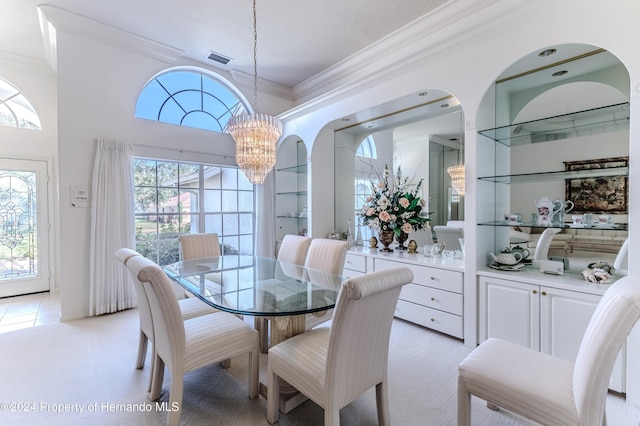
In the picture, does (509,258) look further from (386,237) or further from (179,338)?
(179,338)

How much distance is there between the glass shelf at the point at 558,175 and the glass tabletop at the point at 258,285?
1806 mm

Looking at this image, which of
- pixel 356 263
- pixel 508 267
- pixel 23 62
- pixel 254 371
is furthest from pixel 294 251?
pixel 23 62

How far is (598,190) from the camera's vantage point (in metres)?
2.27

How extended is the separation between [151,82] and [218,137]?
3.63ft

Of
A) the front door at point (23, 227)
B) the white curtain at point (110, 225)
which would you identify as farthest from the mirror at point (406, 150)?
the front door at point (23, 227)

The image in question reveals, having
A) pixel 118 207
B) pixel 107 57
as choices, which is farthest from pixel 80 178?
pixel 107 57

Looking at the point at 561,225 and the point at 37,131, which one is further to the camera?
the point at 37,131

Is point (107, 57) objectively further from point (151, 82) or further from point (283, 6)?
point (283, 6)

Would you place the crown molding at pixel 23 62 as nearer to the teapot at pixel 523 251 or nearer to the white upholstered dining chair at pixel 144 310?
the white upholstered dining chair at pixel 144 310

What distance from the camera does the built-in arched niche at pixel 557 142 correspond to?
2195mm

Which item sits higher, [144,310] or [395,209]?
[395,209]

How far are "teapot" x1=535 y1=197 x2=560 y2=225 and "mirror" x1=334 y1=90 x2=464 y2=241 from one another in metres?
0.68

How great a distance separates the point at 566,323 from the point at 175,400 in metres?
2.64

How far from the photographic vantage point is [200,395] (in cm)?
200
